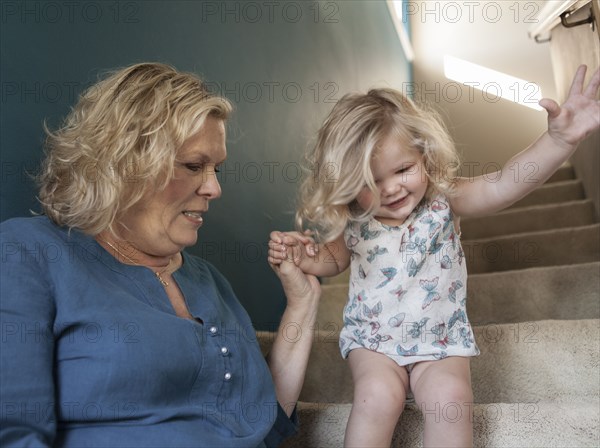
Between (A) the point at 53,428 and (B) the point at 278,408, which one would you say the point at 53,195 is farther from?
(B) the point at 278,408

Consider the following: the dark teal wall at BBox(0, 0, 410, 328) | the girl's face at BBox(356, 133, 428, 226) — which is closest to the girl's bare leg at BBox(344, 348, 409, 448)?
the girl's face at BBox(356, 133, 428, 226)

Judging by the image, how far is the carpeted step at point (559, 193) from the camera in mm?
3461

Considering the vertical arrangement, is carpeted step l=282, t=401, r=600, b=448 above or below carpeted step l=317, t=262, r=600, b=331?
below

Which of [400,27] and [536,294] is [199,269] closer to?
[536,294]

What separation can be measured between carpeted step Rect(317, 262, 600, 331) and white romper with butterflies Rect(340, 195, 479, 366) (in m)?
0.68

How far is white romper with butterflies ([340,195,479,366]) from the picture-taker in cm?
151

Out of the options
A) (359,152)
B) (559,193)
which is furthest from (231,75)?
(559,193)

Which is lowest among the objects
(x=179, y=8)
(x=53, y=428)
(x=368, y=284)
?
(x=53, y=428)

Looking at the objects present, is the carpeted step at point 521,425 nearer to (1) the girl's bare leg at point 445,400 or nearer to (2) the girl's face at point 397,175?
(1) the girl's bare leg at point 445,400

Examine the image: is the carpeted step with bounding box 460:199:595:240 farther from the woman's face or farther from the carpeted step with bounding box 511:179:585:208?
the woman's face

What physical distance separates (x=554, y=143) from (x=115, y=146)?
857mm

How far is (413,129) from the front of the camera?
1.54m

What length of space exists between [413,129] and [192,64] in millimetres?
656

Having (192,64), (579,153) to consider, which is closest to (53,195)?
(192,64)
